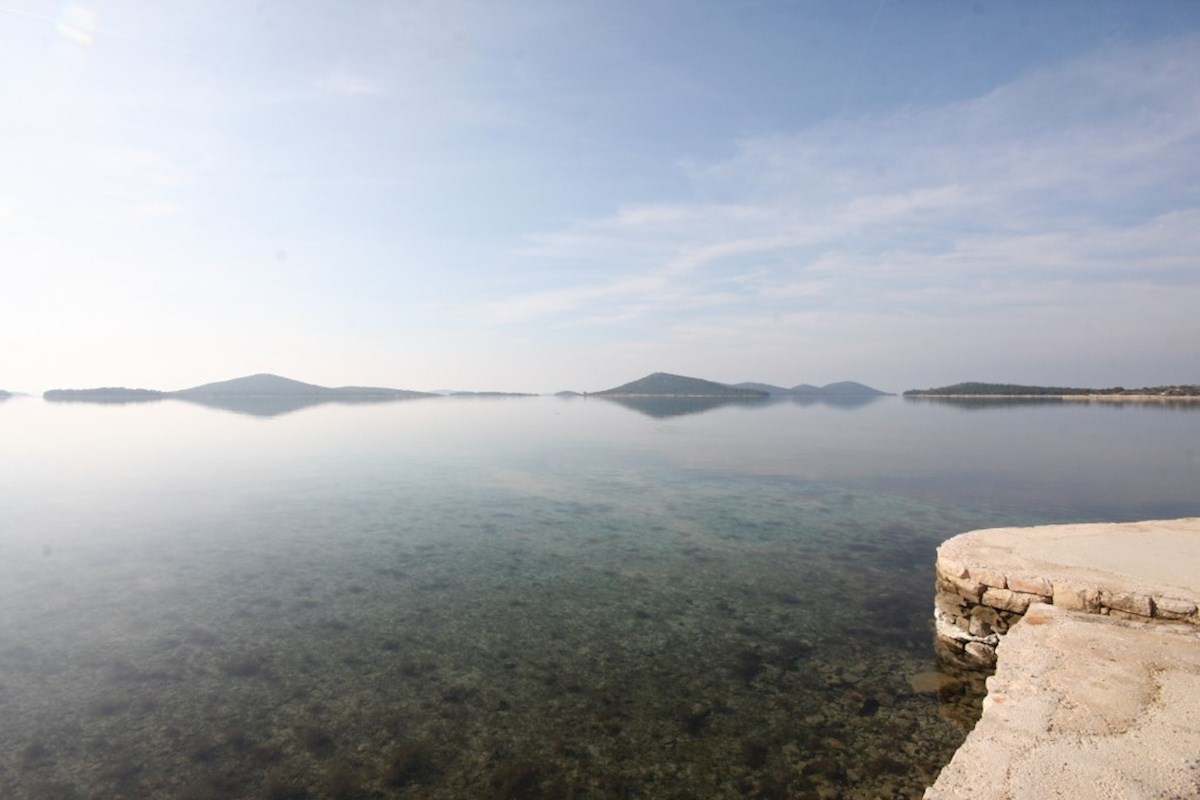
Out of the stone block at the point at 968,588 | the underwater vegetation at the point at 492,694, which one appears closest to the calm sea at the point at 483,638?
the underwater vegetation at the point at 492,694

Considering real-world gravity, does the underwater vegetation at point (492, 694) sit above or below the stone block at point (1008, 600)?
below

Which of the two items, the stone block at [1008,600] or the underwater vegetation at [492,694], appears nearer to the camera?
the underwater vegetation at [492,694]

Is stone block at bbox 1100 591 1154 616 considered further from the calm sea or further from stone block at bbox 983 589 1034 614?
the calm sea

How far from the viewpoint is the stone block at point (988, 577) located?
1006 centimetres

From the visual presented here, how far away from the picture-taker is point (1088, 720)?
5930mm

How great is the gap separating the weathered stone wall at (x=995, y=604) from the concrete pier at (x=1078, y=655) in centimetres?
2

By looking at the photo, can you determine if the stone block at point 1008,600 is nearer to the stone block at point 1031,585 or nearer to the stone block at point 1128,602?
the stone block at point 1031,585

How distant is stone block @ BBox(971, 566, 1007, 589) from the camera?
1006 cm

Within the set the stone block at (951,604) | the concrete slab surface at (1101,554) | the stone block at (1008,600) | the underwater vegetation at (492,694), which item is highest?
the concrete slab surface at (1101,554)

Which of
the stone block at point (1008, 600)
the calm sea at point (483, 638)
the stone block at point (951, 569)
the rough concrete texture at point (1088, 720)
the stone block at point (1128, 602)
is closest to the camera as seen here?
the rough concrete texture at point (1088, 720)

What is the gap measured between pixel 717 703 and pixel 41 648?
13699 mm

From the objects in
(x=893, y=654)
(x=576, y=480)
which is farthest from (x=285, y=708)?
(x=576, y=480)

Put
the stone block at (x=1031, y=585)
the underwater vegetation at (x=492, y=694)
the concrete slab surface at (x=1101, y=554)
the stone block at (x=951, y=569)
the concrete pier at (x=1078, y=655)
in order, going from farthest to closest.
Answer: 1. the stone block at (x=951, y=569)
2. the stone block at (x=1031, y=585)
3. the concrete slab surface at (x=1101, y=554)
4. the underwater vegetation at (x=492, y=694)
5. the concrete pier at (x=1078, y=655)

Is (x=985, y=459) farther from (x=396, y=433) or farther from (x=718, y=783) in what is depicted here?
(x=396, y=433)
